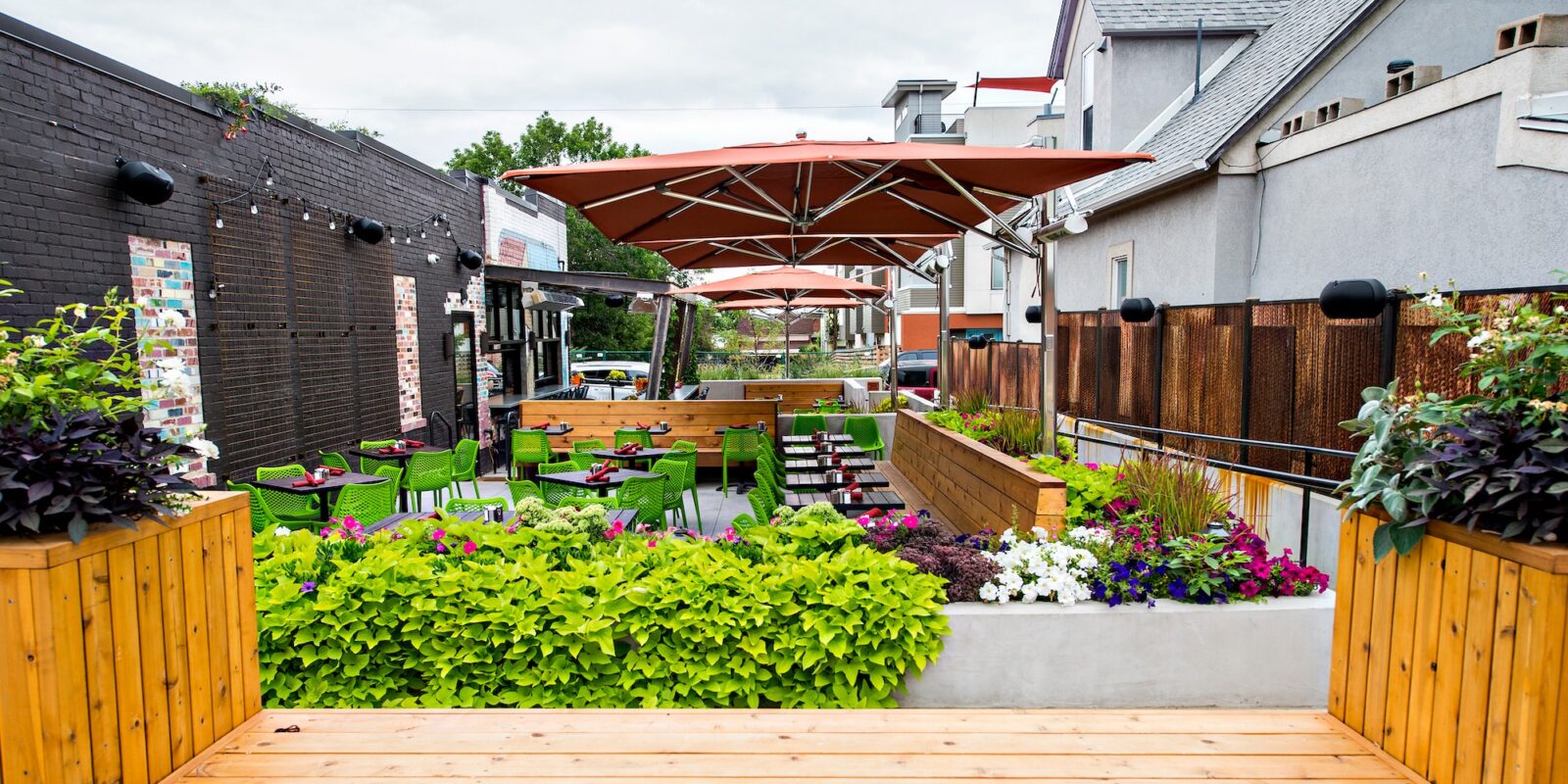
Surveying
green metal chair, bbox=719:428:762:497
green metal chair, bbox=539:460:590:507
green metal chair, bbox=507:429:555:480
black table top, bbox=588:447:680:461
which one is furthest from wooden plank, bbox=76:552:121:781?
green metal chair, bbox=719:428:762:497

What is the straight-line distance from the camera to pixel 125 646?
231cm

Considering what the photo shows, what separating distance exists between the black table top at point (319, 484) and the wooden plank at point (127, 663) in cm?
374

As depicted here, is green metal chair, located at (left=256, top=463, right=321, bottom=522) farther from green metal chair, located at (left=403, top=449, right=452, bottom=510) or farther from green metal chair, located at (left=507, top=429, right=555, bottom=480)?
green metal chair, located at (left=507, top=429, right=555, bottom=480)

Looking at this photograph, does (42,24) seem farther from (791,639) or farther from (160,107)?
(791,639)

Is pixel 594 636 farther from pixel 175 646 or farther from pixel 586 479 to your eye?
pixel 586 479

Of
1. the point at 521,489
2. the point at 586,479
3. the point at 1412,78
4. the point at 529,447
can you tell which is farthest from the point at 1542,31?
the point at 529,447

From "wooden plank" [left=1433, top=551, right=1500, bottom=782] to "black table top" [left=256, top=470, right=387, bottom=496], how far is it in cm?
611

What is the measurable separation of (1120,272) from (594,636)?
11.7 metres

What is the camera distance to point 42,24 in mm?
6051

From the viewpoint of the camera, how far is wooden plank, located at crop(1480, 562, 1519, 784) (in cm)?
211

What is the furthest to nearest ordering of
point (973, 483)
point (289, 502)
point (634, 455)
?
point (634, 455) → point (289, 502) → point (973, 483)

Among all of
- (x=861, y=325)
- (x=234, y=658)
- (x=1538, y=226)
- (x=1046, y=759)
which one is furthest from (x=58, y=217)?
(x=861, y=325)

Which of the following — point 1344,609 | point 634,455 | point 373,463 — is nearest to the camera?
point 1344,609

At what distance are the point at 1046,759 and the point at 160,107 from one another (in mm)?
8342
